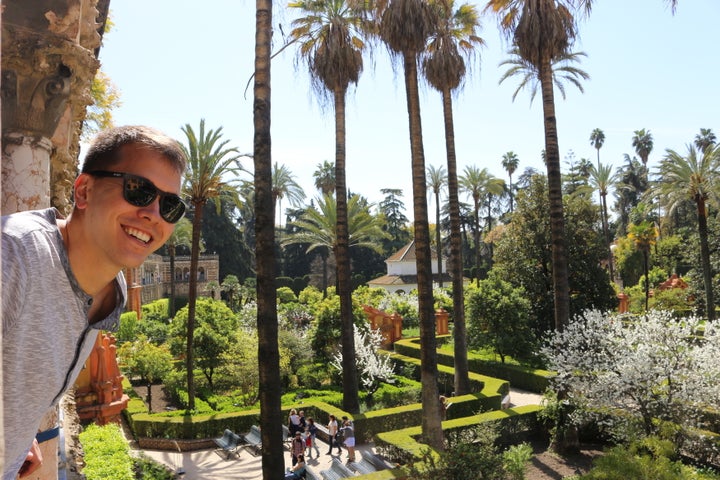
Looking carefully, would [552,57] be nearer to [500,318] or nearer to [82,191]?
[500,318]

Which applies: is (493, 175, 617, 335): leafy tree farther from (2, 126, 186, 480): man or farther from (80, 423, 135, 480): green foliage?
(2, 126, 186, 480): man

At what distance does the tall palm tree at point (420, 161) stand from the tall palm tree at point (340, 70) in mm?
2970

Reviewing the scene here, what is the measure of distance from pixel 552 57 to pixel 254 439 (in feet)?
46.5

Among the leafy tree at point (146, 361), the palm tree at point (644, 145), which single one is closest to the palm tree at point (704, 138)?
the palm tree at point (644, 145)

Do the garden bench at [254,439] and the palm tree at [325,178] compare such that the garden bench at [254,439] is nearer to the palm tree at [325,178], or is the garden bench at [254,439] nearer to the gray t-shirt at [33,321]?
the gray t-shirt at [33,321]

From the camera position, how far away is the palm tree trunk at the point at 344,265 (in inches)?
663

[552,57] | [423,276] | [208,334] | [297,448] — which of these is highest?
[552,57]

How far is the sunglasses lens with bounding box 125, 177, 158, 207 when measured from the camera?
1384 millimetres

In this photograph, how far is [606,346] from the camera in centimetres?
1365

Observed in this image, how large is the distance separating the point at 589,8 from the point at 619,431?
→ 11233 millimetres

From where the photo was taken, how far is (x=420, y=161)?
13523 millimetres

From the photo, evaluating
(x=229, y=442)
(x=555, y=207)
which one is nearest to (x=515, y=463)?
(x=555, y=207)

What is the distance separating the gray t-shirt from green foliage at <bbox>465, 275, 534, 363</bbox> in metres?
21.9

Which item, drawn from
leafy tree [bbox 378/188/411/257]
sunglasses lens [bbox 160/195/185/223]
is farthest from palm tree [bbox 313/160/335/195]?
sunglasses lens [bbox 160/195/185/223]
